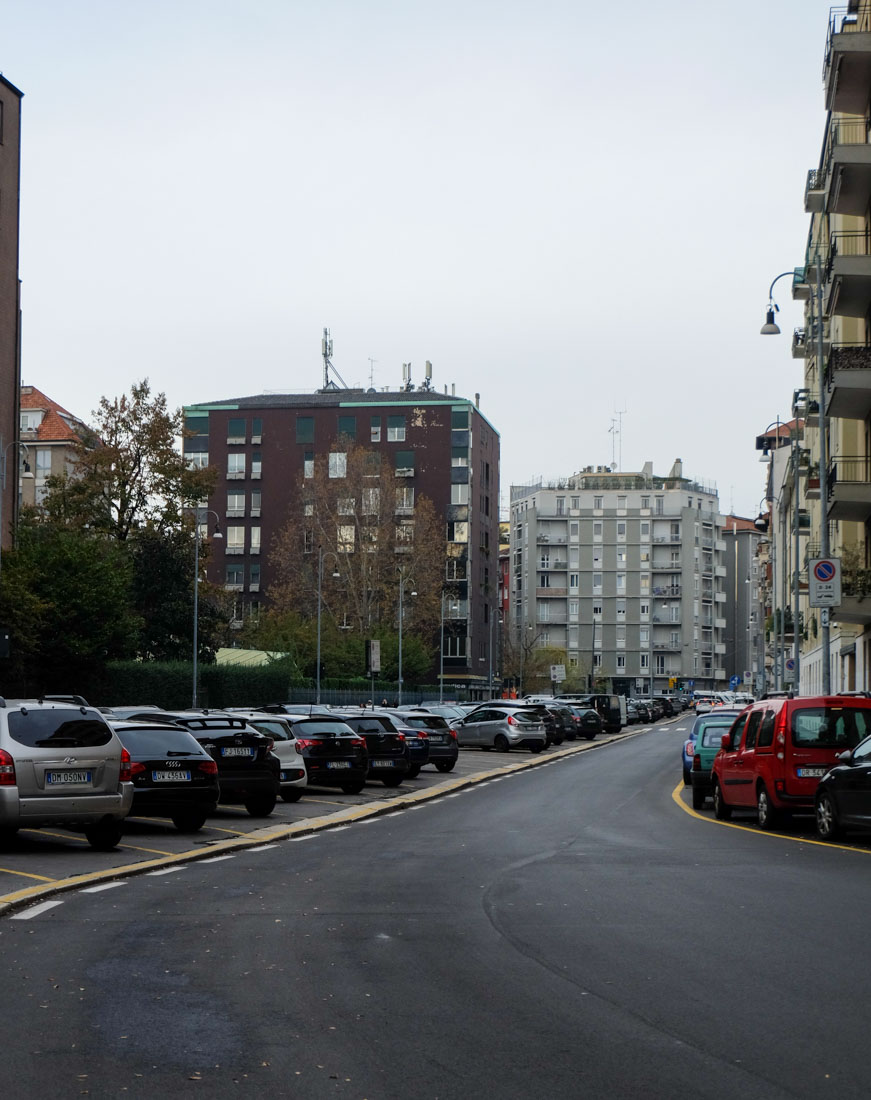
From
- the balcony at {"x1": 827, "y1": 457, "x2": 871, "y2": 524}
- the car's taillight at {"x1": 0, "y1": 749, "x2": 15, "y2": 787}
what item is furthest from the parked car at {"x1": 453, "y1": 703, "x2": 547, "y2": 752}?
the car's taillight at {"x1": 0, "y1": 749, "x2": 15, "y2": 787}

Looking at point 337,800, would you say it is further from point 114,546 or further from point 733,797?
point 114,546

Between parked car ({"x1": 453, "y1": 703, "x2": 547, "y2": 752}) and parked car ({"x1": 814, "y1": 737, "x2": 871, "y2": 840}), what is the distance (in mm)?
35272

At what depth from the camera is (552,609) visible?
16075cm

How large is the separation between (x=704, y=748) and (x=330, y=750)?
23.0ft

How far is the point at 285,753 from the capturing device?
26.7m

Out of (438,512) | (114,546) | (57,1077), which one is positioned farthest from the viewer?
(438,512)

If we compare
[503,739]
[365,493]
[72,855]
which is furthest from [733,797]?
[365,493]

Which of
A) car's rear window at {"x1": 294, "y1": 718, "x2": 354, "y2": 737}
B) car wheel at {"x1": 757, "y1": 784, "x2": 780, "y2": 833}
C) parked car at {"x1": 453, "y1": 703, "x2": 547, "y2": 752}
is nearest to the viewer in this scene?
car wheel at {"x1": 757, "y1": 784, "x2": 780, "y2": 833}

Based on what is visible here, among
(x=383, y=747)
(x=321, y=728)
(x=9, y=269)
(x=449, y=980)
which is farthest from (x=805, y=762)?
(x=9, y=269)

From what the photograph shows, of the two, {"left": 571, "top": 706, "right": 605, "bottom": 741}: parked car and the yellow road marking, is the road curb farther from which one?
{"left": 571, "top": 706, "right": 605, "bottom": 741}: parked car

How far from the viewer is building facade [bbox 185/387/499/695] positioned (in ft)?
399

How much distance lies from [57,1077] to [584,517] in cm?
15403

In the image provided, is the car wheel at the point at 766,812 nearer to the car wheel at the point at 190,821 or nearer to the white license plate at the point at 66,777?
the car wheel at the point at 190,821

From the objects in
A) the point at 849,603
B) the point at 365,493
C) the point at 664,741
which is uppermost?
the point at 365,493
